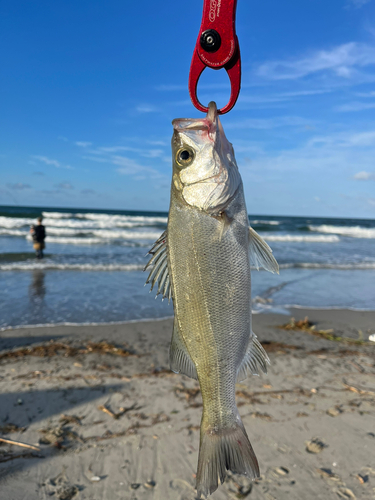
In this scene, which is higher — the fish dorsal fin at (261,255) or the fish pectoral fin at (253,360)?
the fish dorsal fin at (261,255)

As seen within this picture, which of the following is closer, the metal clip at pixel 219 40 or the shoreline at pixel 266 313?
the metal clip at pixel 219 40

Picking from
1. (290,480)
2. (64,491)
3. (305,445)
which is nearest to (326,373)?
(305,445)

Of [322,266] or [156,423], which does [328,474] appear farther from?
[322,266]

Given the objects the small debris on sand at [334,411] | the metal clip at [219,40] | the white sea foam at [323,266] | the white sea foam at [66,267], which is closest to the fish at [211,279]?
the metal clip at [219,40]

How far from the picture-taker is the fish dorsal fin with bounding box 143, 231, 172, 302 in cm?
179

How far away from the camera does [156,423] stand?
436cm

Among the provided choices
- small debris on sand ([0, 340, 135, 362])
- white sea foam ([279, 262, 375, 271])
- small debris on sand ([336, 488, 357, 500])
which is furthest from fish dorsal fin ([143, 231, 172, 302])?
white sea foam ([279, 262, 375, 271])

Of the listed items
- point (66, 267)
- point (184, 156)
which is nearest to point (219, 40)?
point (184, 156)

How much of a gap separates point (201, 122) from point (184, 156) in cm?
19

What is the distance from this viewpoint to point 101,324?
8109 millimetres

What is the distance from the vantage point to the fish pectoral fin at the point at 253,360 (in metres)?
1.81

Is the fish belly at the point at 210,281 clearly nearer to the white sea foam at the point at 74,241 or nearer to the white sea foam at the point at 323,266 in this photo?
the white sea foam at the point at 323,266

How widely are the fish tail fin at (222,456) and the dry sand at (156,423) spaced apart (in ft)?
6.94

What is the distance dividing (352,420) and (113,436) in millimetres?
2825
